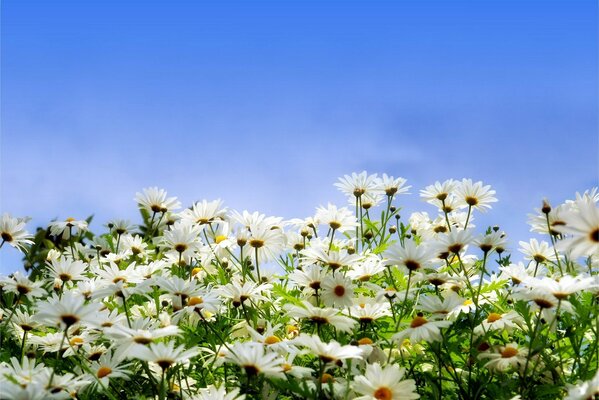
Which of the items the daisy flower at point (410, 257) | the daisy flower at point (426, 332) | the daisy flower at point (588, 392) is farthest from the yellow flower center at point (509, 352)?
the daisy flower at point (588, 392)

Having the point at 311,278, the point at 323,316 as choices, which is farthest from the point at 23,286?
the point at 323,316

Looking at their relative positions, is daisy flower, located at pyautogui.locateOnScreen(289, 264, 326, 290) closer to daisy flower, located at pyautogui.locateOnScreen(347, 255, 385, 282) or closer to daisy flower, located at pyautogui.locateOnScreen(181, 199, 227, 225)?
daisy flower, located at pyautogui.locateOnScreen(347, 255, 385, 282)

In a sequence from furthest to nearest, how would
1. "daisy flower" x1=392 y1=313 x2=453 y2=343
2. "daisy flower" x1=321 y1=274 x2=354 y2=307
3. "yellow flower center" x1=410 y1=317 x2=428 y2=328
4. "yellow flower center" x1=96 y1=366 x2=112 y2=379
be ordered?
1. "daisy flower" x1=321 y1=274 x2=354 y2=307
2. "yellow flower center" x1=96 y1=366 x2=112 y2=379
3. "yellow flower center" x1=410 y1=317 x2=428 y2=328
4. "daisy flower" x1=392 y1=313 x2=453 y2=343

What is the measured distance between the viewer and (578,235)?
2.43m

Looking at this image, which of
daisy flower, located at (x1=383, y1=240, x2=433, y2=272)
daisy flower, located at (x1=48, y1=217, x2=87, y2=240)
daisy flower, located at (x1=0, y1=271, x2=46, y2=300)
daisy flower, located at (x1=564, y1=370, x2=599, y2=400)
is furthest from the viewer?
daisy flower, located at (x1=48, y1=217, x2=87, y2=240)

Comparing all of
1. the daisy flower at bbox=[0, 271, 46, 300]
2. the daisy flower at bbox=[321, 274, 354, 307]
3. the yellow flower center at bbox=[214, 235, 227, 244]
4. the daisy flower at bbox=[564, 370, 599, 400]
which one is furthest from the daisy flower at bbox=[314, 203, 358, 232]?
the daisy flower at bbox=[564, 370, 599, 400]

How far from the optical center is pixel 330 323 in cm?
301

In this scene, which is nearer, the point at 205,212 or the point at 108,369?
the point at 108,369

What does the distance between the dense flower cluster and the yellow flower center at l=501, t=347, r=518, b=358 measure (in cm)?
3

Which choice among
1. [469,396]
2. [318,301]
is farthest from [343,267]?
[469,396]

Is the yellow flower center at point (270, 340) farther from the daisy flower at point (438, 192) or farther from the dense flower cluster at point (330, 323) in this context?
the daisy flower at point (438, 192)

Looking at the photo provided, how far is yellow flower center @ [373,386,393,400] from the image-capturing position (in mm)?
2574

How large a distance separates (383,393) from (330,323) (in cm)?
49

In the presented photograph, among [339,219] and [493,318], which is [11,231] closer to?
[339,219]
